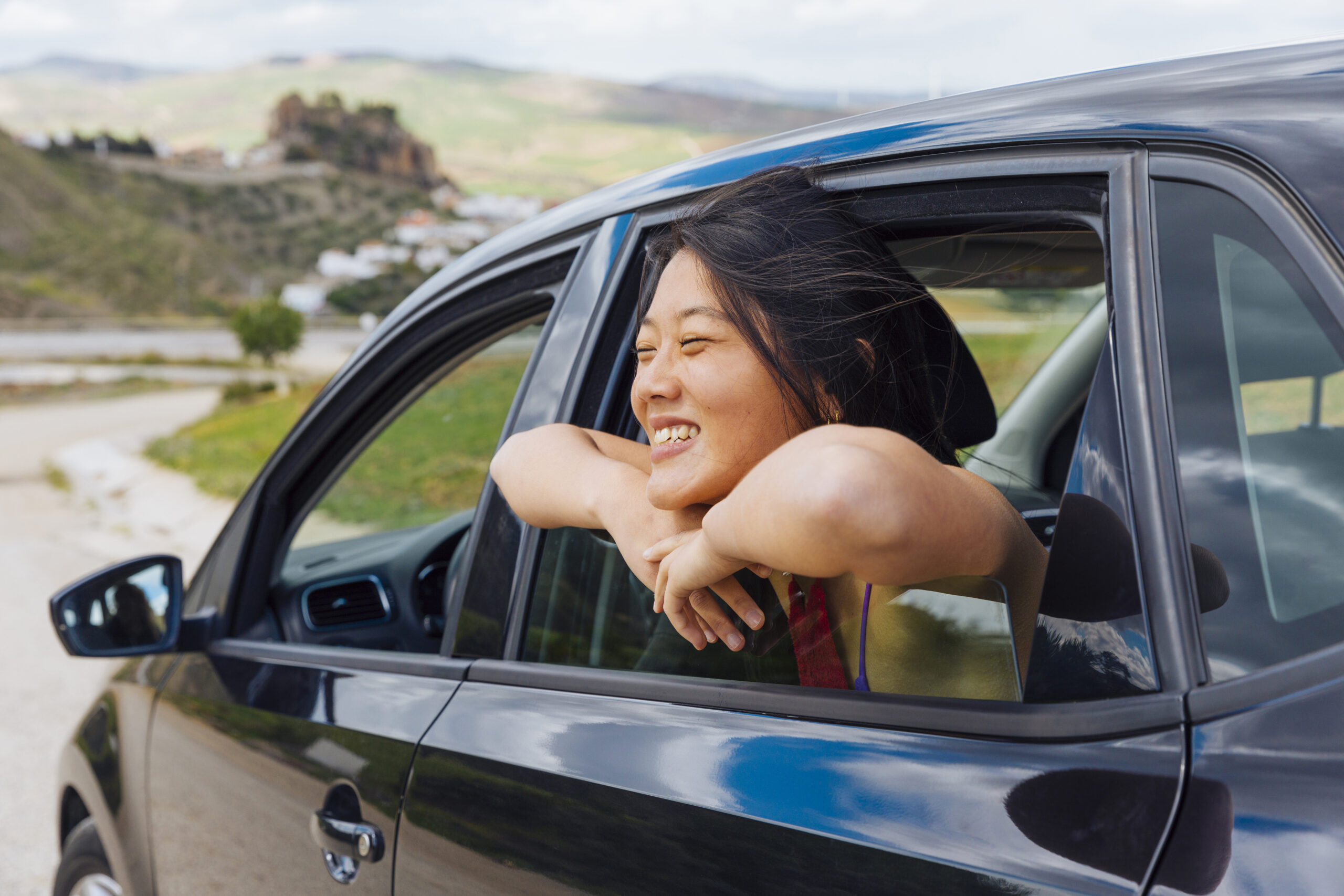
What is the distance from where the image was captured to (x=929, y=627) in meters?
1.01

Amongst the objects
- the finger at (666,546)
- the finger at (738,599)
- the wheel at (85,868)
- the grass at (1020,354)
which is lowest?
the wheel at (85,868)

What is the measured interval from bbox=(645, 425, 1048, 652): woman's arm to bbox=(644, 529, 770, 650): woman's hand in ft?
0.08

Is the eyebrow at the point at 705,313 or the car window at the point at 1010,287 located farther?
the car window at the point at 1010,287

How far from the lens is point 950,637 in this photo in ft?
3.31

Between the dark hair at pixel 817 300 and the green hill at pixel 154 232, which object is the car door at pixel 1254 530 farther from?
the green hill at pixel 154 232

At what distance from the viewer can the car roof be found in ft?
2.54

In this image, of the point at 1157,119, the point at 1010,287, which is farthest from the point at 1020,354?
the point at 1157,119

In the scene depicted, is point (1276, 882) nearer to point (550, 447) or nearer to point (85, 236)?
point (550, 447)

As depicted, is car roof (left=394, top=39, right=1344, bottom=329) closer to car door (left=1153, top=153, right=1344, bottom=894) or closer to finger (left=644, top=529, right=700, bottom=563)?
car door (left=1153, top=153, right=1344, bottom=894)

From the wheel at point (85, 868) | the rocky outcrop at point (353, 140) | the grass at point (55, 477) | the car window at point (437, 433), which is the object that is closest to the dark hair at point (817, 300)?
the car window at point (437, 433)

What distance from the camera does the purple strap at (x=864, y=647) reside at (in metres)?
1.05

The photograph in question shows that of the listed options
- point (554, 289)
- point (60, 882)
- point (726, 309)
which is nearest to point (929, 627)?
point (726, 309)

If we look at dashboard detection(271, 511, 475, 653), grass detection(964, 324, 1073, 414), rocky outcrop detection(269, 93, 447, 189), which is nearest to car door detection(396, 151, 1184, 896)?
dashboard detection(271, 511, 475, 653)

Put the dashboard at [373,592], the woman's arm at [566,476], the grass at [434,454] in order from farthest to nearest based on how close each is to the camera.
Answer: the dashboard at [373,592] < the grass at [434,454] < the woman's arm at [566,476]
